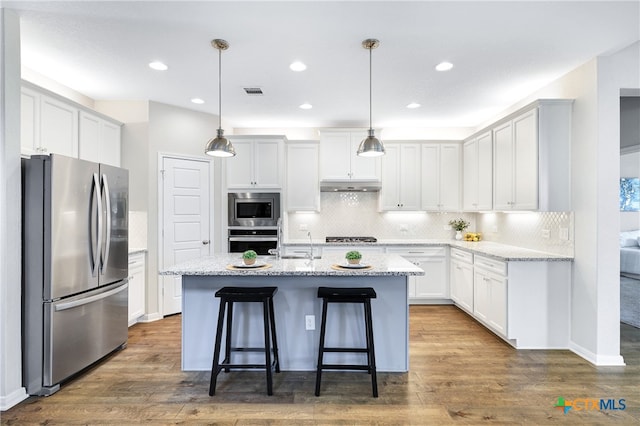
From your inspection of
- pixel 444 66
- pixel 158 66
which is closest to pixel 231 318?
pixel 158 66

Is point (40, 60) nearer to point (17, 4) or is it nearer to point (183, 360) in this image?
point (17, 4)

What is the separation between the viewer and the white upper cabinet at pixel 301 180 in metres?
5.13

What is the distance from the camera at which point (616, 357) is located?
3.00 m

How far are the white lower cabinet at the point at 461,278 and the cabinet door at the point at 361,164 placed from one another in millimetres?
1610

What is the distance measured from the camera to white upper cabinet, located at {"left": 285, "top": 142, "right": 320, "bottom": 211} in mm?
5129

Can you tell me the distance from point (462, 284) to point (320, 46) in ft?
11.3

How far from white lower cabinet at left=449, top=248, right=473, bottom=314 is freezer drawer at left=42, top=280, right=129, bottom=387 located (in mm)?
3932

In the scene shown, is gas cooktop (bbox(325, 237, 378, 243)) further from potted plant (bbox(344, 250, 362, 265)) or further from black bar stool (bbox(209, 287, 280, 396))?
black bar stool (bbox(209, 287, 280, 396))

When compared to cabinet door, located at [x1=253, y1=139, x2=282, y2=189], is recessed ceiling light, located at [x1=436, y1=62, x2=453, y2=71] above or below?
above

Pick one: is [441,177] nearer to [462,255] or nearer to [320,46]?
[462,255]

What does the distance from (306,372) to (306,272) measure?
947 mm

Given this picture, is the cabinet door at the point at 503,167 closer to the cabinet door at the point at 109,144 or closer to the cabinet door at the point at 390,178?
the cabinet door at the point at 390,178

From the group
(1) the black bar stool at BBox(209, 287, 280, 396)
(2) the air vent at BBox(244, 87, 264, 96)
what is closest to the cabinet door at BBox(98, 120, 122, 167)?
(2) the air vent at BBox(244, 87, 264, 96)

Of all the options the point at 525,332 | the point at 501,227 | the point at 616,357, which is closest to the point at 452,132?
the point at 501,227
